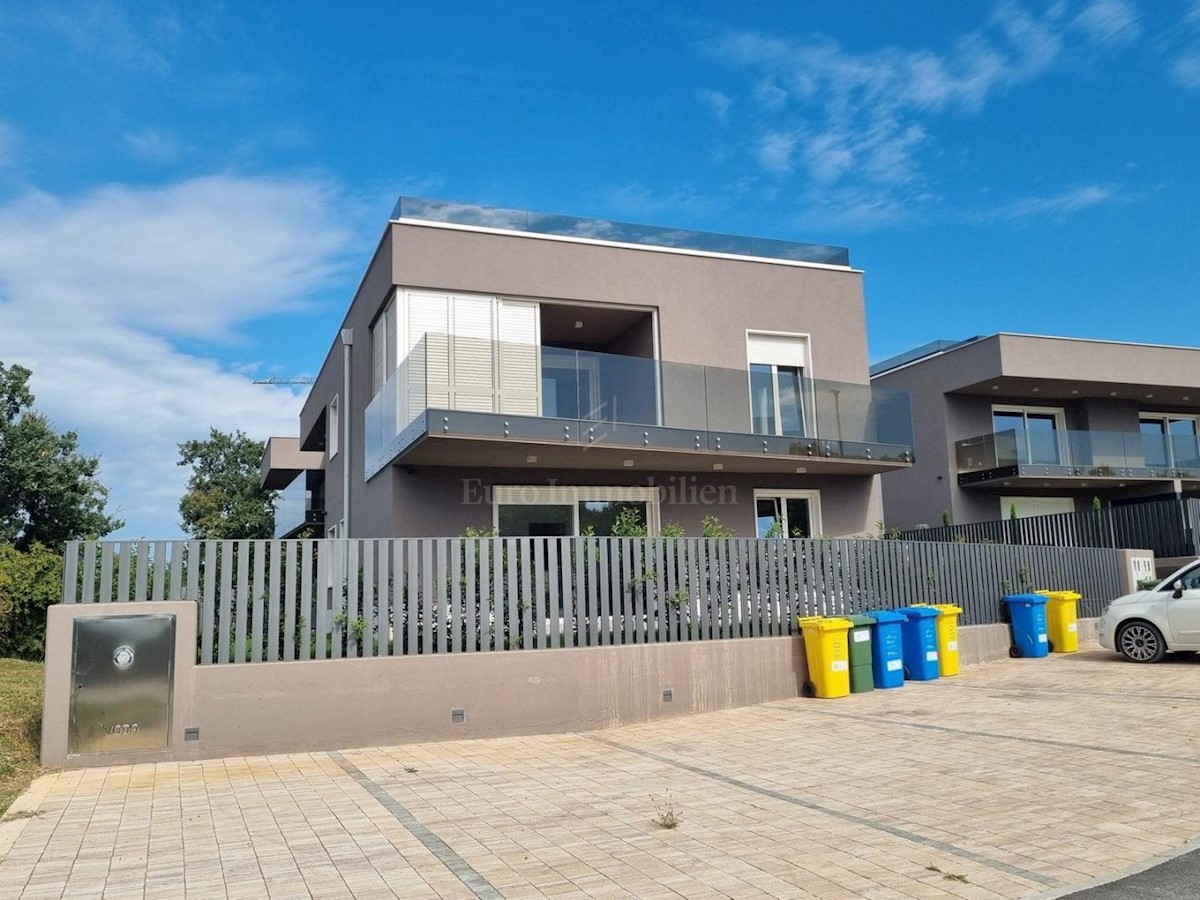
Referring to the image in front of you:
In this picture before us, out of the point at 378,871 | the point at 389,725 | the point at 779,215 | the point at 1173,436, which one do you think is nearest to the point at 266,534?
the point at 779,215

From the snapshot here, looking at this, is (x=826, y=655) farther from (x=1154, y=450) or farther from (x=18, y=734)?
(x=1154, y=450)

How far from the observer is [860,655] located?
12.3 meters

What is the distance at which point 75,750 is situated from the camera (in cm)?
836

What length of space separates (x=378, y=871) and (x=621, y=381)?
10.3 m

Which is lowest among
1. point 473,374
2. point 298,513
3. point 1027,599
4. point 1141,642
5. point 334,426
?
point 1141,642

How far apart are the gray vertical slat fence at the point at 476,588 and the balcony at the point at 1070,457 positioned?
13.7 m

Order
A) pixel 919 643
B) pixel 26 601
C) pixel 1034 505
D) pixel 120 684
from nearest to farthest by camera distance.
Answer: pixel 120 684 → pixel 919 643 → pixel 26 601 → pixel 1034 505

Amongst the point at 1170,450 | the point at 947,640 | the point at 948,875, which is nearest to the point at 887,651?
the point at 947,640

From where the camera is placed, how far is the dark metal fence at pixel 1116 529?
871 inches

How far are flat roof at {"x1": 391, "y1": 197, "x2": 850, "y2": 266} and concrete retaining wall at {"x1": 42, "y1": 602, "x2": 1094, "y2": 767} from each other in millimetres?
8512

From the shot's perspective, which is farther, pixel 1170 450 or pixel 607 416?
pixel 1170 450

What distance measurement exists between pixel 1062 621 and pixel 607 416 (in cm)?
859

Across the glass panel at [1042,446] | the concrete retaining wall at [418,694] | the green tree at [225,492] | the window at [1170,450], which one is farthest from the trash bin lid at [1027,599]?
the green tree at [225,492]

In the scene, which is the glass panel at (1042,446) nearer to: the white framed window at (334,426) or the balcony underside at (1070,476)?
the balcony underside at (1070,476)
